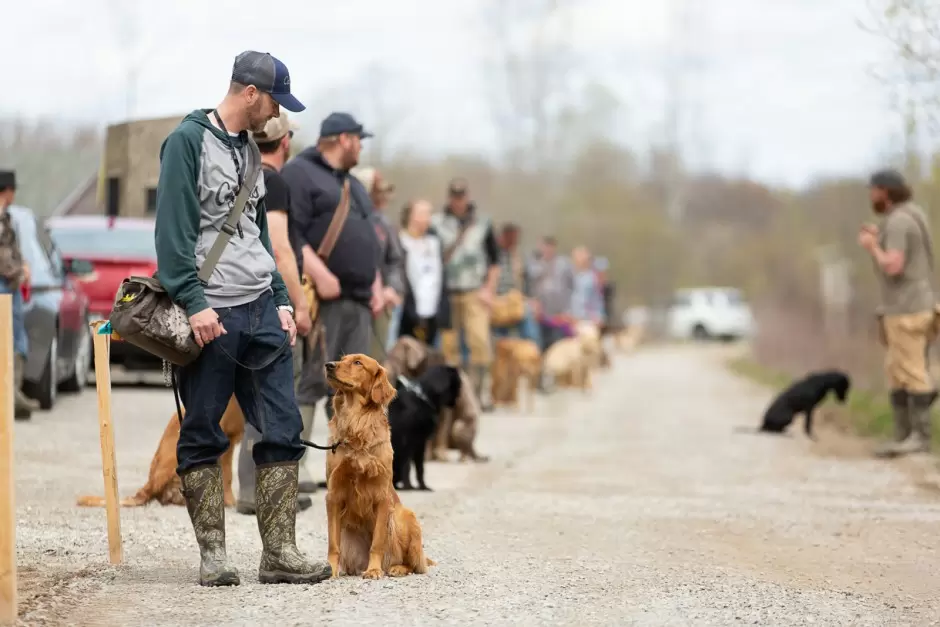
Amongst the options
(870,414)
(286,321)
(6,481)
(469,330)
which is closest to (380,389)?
(286,321)

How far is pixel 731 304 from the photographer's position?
6203cm

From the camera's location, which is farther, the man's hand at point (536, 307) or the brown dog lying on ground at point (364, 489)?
the man's hand at point (536, 307)

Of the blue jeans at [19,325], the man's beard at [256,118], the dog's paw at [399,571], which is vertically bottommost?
the dog's paw at [399,571]

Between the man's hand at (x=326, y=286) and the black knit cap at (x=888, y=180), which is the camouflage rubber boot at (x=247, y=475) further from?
the black knit cap at (x=888, y=180)

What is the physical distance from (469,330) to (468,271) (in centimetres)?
77

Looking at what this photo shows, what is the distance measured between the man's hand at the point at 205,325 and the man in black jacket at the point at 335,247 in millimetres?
3234

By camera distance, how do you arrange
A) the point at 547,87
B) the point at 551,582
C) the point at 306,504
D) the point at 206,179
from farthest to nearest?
the point at 547,87 → the point at 306,504 → the point at 551,582 → the point at 206,179

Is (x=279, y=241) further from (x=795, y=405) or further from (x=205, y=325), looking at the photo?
(x=795, y=405)

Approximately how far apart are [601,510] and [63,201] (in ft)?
48.6

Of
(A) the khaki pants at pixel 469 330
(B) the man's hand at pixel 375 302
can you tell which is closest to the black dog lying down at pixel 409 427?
(B) the man's hand at pixel 375 302

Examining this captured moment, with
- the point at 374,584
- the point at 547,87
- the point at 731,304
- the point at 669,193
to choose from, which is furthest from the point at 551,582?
the point at 669,193

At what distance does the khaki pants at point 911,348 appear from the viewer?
13.6 m

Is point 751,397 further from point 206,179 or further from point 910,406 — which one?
point 206,179

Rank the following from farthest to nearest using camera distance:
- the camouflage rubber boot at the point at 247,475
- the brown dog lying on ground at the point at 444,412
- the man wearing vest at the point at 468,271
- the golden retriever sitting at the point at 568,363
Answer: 1. the golden retriever sitting at the point at 568,363
2. the man wearing vest at the point at 468,271
3. the brown dog lying on ground at the point at 444,412
4. the camouflage rubber boot at the point at 247,475
